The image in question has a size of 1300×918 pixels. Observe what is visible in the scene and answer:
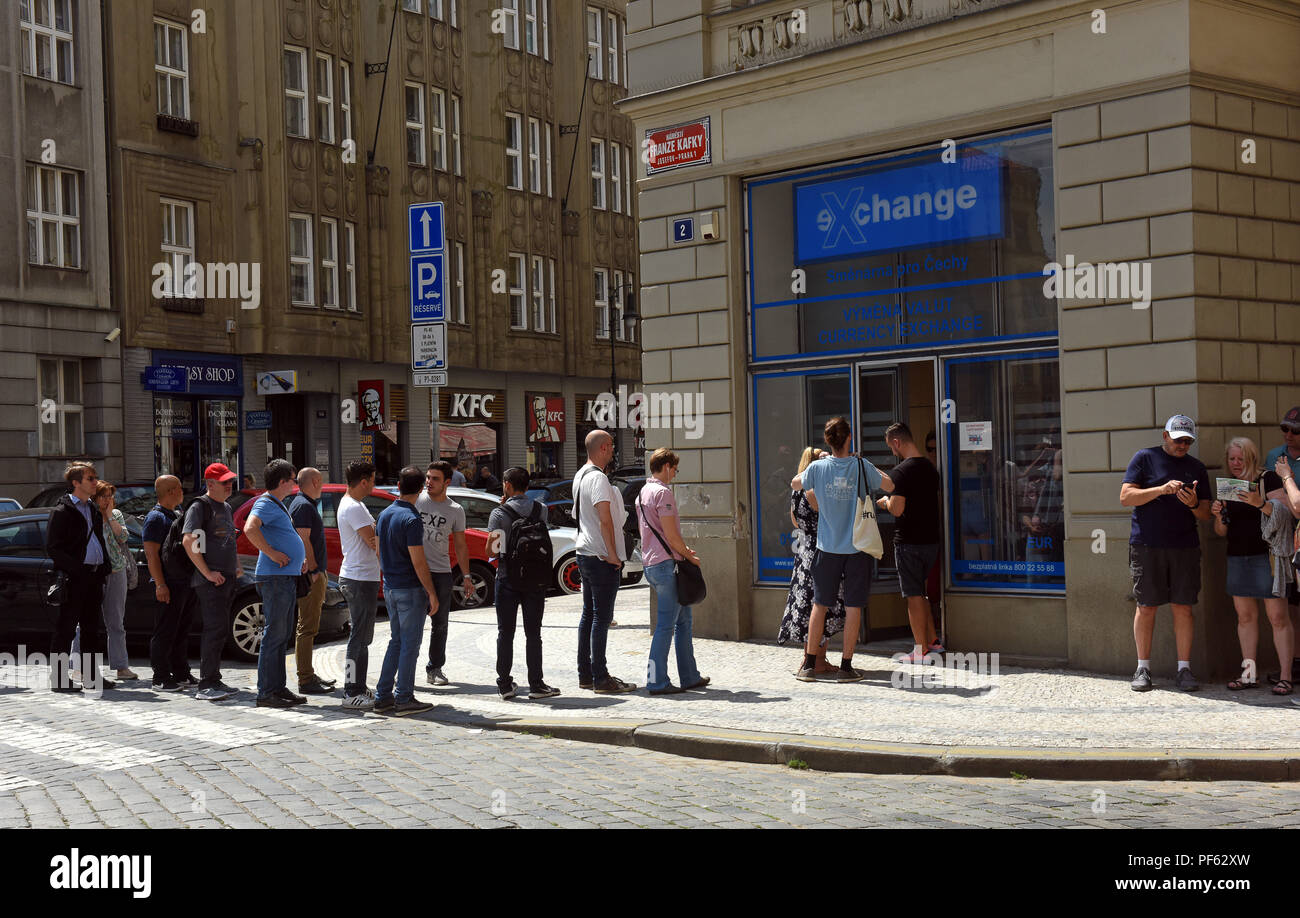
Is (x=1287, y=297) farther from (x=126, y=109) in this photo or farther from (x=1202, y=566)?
(x=126, y=109)

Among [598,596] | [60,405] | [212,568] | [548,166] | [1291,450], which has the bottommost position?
[598,596]

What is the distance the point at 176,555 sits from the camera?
1209 centimetres

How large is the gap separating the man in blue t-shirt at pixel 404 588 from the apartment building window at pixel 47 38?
22.1m

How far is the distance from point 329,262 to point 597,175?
12.5 m

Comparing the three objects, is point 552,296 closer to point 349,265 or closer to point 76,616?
point 349,265

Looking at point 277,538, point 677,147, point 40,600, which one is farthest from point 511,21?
point 277,538

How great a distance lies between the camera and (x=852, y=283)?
1338 centimetres

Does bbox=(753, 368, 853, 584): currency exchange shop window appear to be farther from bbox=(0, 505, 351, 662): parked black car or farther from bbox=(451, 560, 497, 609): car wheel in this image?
bbox=(451, 560, 497, 609): car wheel

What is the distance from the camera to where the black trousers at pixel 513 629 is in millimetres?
11141

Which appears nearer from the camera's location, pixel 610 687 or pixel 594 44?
pixel 610 687

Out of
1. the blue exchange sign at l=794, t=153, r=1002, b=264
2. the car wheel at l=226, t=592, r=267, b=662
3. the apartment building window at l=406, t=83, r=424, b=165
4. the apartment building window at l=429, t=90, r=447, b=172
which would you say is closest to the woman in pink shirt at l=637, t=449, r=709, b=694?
the blue exchange sign at l=794, t=153, r=1002, b=264

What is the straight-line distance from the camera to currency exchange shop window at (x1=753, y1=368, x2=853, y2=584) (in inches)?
538

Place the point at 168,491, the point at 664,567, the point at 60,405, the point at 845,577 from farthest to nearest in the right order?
the point at 60,405
the point at 168,491
the point at 845,577
the point at 664,567
